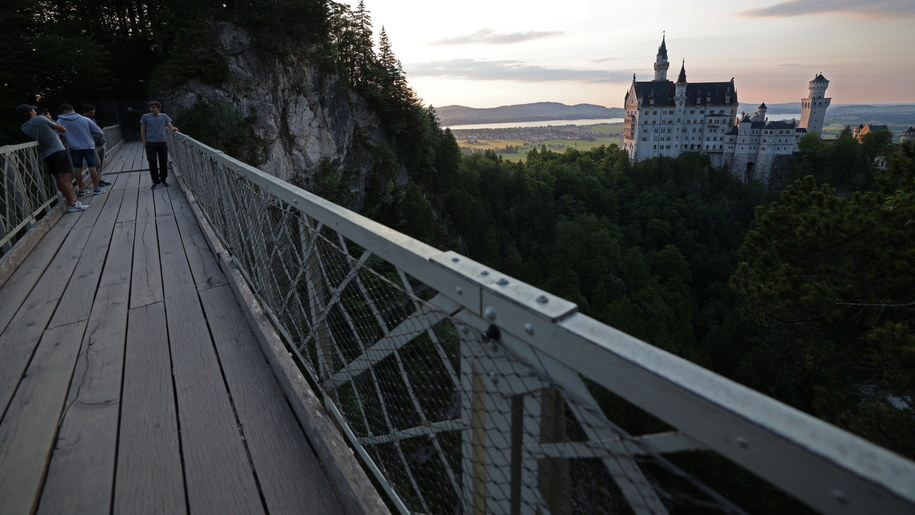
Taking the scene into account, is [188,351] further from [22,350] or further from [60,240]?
[60,240]

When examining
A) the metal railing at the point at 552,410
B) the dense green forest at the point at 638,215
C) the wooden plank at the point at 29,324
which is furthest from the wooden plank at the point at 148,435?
the dense green forest at the point at 638,215

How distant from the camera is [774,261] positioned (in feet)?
38.1

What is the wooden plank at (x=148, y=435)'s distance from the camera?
6.55ft

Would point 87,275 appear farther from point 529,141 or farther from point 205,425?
point 529,141

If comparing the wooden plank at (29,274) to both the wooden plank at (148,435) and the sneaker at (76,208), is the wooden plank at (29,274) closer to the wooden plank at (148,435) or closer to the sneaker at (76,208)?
the sneaker at (76,208)

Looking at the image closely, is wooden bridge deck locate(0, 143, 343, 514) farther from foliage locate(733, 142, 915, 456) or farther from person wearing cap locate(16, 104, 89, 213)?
foliage locate(733, 142, 915, 456)

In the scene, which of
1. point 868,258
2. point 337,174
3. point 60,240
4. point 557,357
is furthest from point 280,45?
point 557,357

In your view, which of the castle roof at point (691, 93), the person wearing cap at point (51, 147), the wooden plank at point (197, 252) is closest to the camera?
the wooden plank at point (197, 252)

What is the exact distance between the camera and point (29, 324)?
3.46m

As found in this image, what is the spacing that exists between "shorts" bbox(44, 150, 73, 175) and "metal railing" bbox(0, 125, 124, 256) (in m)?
0.13

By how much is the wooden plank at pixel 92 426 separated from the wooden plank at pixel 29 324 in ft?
0.98

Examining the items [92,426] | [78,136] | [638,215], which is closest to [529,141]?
[638,215]

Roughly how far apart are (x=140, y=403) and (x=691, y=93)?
3381 inches

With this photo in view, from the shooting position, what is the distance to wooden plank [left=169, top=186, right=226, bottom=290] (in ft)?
14.1
